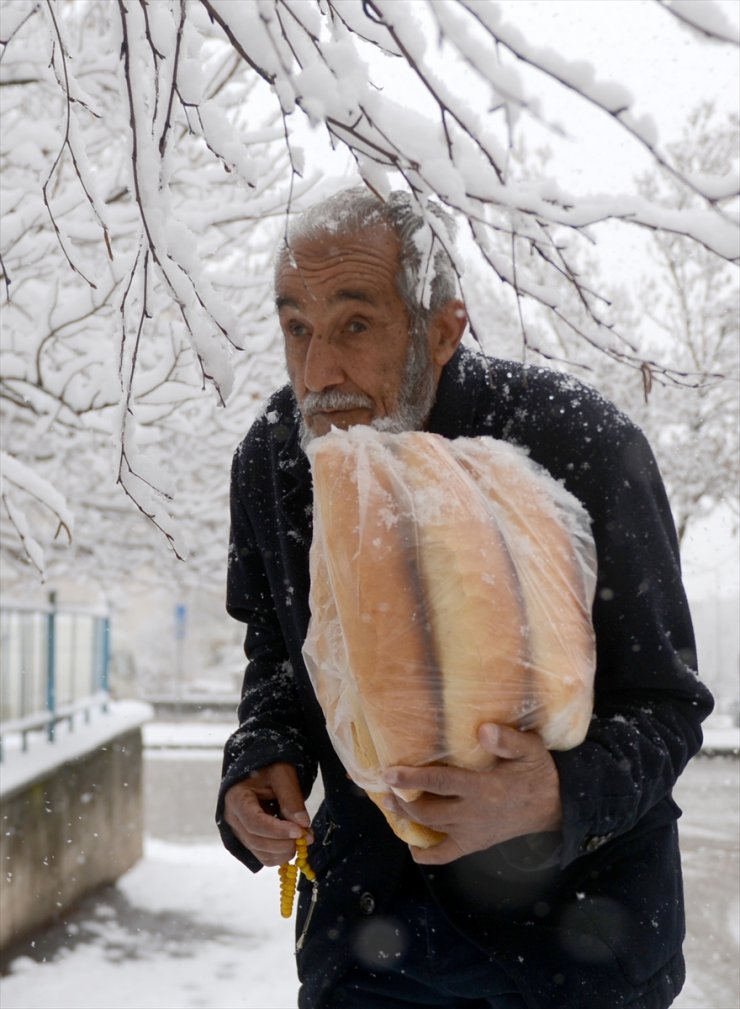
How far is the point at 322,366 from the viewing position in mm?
1984

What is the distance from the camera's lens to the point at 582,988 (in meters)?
1.82

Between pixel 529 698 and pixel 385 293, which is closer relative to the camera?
pixel 529 698

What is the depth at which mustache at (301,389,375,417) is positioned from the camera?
79.2 inches

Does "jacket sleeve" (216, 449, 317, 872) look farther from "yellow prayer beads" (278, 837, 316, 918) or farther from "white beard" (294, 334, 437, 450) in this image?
"white beard" (294, 334, 437, 450)

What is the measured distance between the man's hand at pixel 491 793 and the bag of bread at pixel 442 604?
0.09ft

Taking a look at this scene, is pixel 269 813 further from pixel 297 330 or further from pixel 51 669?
pixel 51 669

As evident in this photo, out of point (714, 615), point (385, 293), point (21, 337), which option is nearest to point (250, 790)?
point (385, 293)

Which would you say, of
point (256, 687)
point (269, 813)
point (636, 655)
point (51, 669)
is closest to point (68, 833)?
point (51, 669)

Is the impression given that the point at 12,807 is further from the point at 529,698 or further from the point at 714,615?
the point at 714,615

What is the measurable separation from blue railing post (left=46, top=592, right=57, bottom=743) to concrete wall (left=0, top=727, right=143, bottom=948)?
284 mm

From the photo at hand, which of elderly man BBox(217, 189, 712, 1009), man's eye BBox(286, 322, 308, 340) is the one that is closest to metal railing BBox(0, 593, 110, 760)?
elderly man BBox(217, 189, 712, 1009)

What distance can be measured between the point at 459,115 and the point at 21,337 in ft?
12.2

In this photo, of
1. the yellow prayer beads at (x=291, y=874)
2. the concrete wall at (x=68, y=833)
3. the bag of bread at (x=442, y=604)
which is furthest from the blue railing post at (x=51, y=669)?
the bag of bread at (x=442, y=604)

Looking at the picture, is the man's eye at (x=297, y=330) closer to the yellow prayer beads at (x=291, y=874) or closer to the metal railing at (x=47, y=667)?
the yellow prayer beads at (x=291, y=874)
